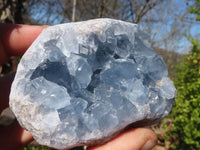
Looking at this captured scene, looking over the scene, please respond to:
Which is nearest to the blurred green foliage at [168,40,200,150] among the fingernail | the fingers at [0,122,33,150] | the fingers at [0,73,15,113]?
the fingernail

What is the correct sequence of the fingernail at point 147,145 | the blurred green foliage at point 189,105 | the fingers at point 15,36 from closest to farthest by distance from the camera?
the fingernail at point 147,145 < the fingers at point 15,36 < the blurred green foliage at point 189,105

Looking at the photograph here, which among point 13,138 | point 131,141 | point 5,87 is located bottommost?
point 13,138

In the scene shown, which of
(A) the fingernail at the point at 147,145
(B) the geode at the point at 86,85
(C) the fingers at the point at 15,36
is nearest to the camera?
(B) the geode at the point at 86,85

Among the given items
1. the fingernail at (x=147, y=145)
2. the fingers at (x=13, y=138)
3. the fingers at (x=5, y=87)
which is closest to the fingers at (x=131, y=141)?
the fingernail at (x=147, y=145)

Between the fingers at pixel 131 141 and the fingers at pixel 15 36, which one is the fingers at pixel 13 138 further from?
the fingers at pixel 131 141

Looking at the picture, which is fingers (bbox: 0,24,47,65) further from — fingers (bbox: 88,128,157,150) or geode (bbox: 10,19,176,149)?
fingers (bbox: 88,128,157,150)

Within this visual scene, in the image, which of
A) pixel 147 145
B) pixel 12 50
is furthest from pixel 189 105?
pixel 12 50

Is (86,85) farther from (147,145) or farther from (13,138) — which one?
(13,138)
